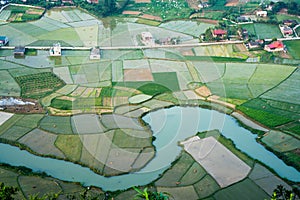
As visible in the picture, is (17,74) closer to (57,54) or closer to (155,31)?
(57,54)

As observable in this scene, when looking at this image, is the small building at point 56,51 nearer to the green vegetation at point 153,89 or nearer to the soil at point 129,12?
the green vegetation at point 153,89

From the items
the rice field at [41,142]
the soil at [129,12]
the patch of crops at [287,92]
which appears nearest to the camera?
the rice field at [41,142]

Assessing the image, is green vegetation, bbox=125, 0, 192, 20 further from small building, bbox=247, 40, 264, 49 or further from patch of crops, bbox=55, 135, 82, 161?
patch of crops, bbox=55, 135, 82, 161

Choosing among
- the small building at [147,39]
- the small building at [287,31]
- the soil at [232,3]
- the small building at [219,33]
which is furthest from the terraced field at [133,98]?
the soil at [232,3]

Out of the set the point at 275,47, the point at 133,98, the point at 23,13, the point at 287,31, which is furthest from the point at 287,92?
the point at 23,13

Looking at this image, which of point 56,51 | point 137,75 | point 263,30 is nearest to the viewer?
point 137,75

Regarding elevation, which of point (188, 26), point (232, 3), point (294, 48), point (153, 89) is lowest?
point (153, 89)

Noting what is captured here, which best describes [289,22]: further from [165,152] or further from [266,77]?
[165,152]

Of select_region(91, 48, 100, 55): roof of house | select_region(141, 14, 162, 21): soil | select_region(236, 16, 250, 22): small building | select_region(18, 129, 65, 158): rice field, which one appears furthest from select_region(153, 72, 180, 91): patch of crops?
select_region(236, 16, 250, 22): small building
